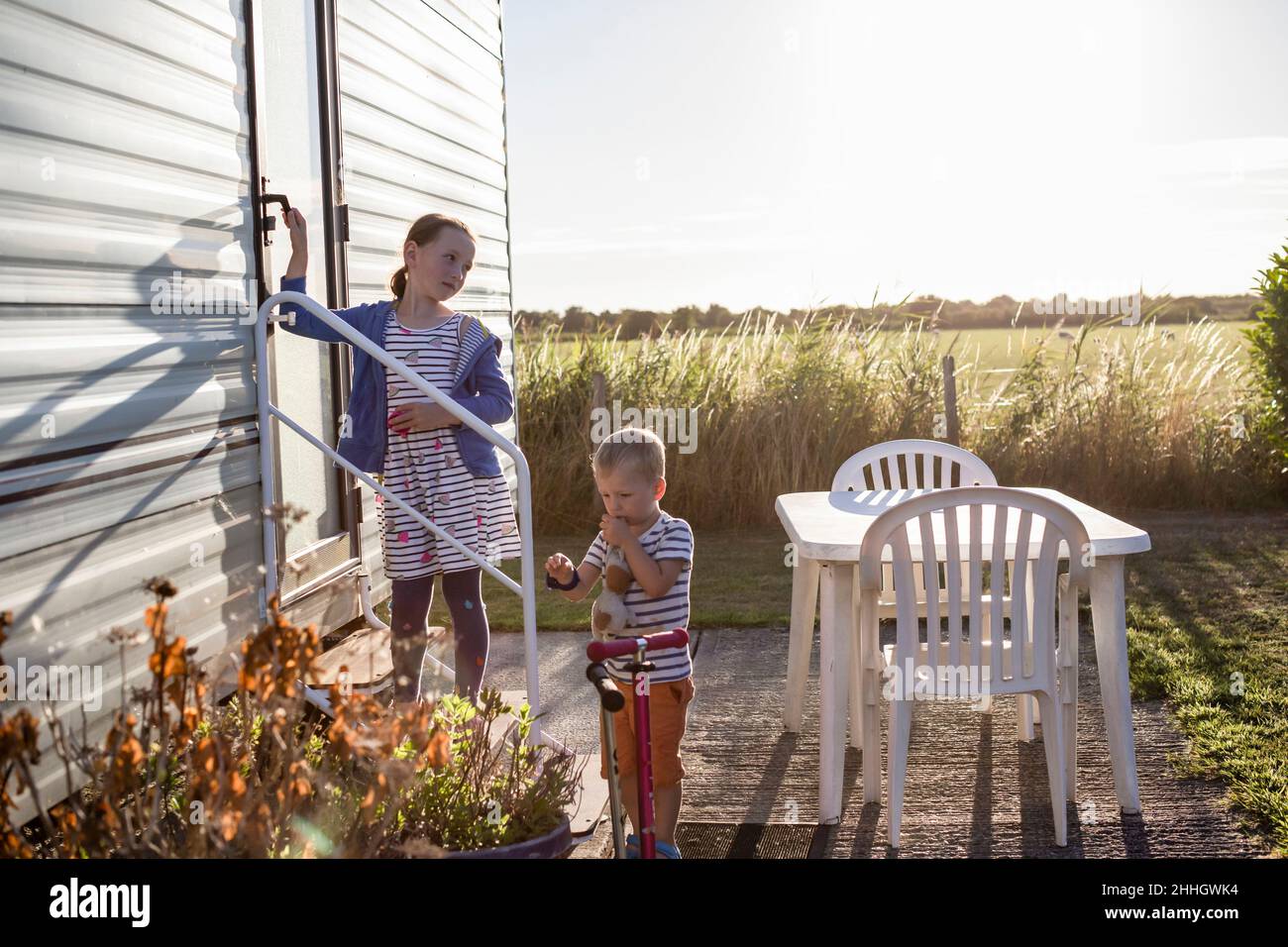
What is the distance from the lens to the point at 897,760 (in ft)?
10.6

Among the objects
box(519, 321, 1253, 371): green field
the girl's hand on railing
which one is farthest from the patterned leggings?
box(519, 321, 1253, 371): green field

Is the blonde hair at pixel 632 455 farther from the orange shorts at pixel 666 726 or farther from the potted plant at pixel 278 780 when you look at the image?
the potted plant at pixel 278 780

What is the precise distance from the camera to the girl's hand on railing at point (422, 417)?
11.1ft

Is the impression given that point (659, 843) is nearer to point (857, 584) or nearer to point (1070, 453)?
point (857, 584)

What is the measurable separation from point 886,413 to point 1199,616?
147 inches

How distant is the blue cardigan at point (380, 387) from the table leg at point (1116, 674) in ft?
5.82

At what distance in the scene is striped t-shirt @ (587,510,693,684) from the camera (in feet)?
9.58

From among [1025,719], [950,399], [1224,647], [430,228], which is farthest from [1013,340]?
[430,228]

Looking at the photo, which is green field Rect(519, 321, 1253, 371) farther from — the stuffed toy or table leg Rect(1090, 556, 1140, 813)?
the stuffed toy

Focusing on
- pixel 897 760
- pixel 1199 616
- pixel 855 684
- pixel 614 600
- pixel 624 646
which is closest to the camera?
pixel 624 646

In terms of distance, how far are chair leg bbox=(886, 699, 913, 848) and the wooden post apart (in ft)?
20.6

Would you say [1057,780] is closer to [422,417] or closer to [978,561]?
[978,561]

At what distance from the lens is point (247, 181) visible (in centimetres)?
371
